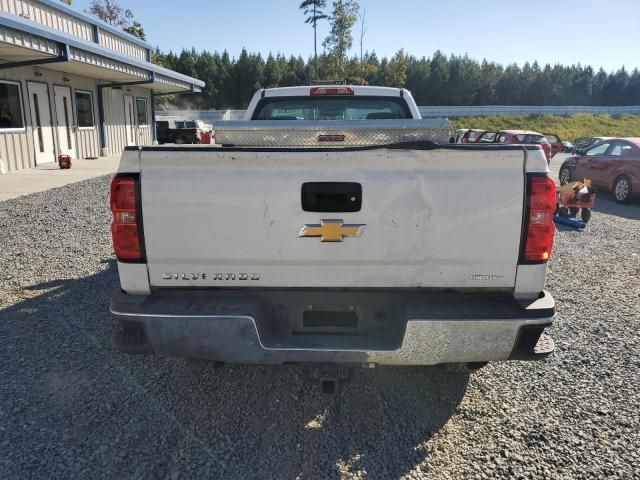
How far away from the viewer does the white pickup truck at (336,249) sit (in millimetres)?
2389

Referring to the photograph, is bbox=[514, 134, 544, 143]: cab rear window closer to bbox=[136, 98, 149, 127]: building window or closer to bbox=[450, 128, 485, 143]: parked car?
bbox=[450, 128, 485, 143]: parked car

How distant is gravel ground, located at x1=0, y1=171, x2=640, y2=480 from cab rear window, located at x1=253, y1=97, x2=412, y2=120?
2592mm

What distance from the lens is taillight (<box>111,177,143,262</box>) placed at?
94.8 inches

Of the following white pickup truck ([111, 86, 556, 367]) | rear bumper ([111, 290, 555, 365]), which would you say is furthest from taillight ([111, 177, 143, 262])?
rear bumper ([111, 290, 555, 365])

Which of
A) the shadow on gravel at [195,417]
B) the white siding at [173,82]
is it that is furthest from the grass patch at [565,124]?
the shadow on gravel at [195,417]

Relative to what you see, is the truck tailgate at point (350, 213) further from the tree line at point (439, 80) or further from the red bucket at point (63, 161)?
the tree line at point (439, 80)

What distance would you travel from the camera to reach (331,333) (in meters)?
2.59

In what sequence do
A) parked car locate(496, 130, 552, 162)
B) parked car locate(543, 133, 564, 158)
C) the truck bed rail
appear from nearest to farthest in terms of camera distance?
the truck bed rail, parked car locate(543, 133, 564, 158), parked car locate(496, 130, 552, 162)

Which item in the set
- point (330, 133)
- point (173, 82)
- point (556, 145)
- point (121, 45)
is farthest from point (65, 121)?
point (330, 133)

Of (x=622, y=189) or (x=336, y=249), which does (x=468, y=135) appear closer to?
(x=622, y=189)

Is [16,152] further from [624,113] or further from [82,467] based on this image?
[624,113]

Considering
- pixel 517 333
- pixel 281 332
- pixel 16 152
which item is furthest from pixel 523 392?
pixel 16 152

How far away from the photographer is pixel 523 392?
10.6ft

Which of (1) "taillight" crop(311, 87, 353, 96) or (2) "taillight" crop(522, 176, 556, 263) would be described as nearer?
(2) "taillight" crop(522, 176, 556, 263)
